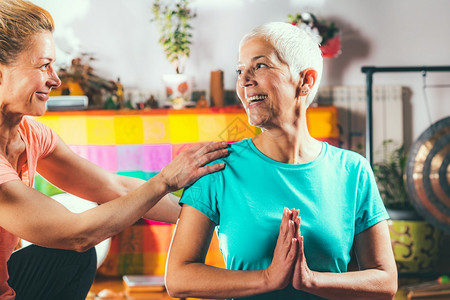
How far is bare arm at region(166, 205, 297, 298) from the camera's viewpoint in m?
1.13

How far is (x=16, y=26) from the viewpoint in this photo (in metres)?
1.44

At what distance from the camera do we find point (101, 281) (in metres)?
3.39

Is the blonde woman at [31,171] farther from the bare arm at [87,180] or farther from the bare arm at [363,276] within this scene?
the bare arm at [363,276]

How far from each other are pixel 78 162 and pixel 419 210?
2117mm

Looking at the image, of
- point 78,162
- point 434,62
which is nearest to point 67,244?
point 78,162

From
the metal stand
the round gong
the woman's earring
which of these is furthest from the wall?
the woman's earring

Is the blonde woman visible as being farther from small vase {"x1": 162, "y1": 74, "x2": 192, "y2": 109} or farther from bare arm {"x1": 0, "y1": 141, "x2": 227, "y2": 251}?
small vase {"x1": 162, "y1": 74, "x2": 192, "y2": 109}

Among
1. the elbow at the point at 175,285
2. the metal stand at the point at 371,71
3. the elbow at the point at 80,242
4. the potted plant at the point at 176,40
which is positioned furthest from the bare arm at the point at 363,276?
the potted plant at the point at 176,40

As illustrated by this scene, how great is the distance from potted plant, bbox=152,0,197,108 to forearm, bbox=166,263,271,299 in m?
2.36

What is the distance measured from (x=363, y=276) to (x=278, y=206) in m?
0.22

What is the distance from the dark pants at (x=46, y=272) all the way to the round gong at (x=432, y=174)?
2091 millimetres

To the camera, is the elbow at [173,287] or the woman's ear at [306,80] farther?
the woman's ear at [306,80]

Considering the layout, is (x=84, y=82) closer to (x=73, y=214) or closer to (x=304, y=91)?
(x=73, y=214)

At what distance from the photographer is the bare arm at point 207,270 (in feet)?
3.71
